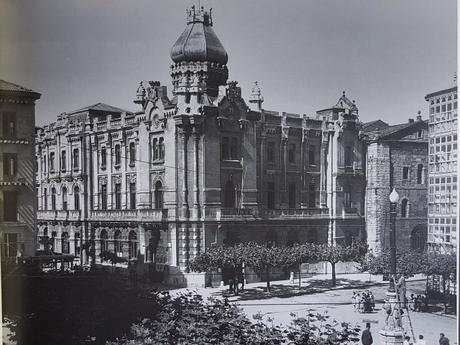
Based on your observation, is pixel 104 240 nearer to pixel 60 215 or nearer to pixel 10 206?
pixel 60 215

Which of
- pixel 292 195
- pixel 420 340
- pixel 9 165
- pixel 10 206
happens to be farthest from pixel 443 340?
pixel 9 165

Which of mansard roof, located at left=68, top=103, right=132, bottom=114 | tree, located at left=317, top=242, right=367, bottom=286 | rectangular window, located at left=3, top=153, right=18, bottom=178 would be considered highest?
mansard roof, located at left=68, top=103, right=132, bottom=114

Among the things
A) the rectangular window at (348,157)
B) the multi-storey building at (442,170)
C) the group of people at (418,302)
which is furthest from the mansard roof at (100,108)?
the group of people at (418,302)

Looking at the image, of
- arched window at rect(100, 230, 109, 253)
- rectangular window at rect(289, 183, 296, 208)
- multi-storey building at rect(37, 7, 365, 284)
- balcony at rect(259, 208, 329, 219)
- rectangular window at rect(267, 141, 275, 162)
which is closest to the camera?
multi-storey building at rect(37, 7, 365, 284)

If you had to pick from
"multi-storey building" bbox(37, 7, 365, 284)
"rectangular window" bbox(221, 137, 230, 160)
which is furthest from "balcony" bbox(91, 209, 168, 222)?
"rectangular window" bbox(221, 137, 230, 160)

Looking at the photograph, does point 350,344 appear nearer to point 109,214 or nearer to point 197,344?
point 197,344

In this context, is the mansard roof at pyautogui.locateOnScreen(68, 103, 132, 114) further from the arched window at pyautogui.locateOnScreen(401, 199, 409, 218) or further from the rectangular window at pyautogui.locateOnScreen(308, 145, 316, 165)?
the arched window at pyautogui.locateOnScreen(401, 199, 409, 218)

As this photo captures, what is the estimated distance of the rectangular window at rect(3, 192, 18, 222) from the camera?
7.89 meters

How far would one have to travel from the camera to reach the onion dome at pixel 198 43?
7.81 metres

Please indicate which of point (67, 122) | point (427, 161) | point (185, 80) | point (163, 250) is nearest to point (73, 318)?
point (163, 250)

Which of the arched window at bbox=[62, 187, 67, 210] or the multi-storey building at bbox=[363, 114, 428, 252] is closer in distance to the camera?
the multi-storey building at bbox=[363, 114, 428, 252]

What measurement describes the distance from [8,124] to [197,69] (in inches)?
106

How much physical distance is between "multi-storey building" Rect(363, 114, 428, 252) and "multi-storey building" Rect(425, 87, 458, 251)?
6.2 inches

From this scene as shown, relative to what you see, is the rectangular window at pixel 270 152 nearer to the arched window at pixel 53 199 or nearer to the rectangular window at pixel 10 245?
the arched window at pixel 53 199
